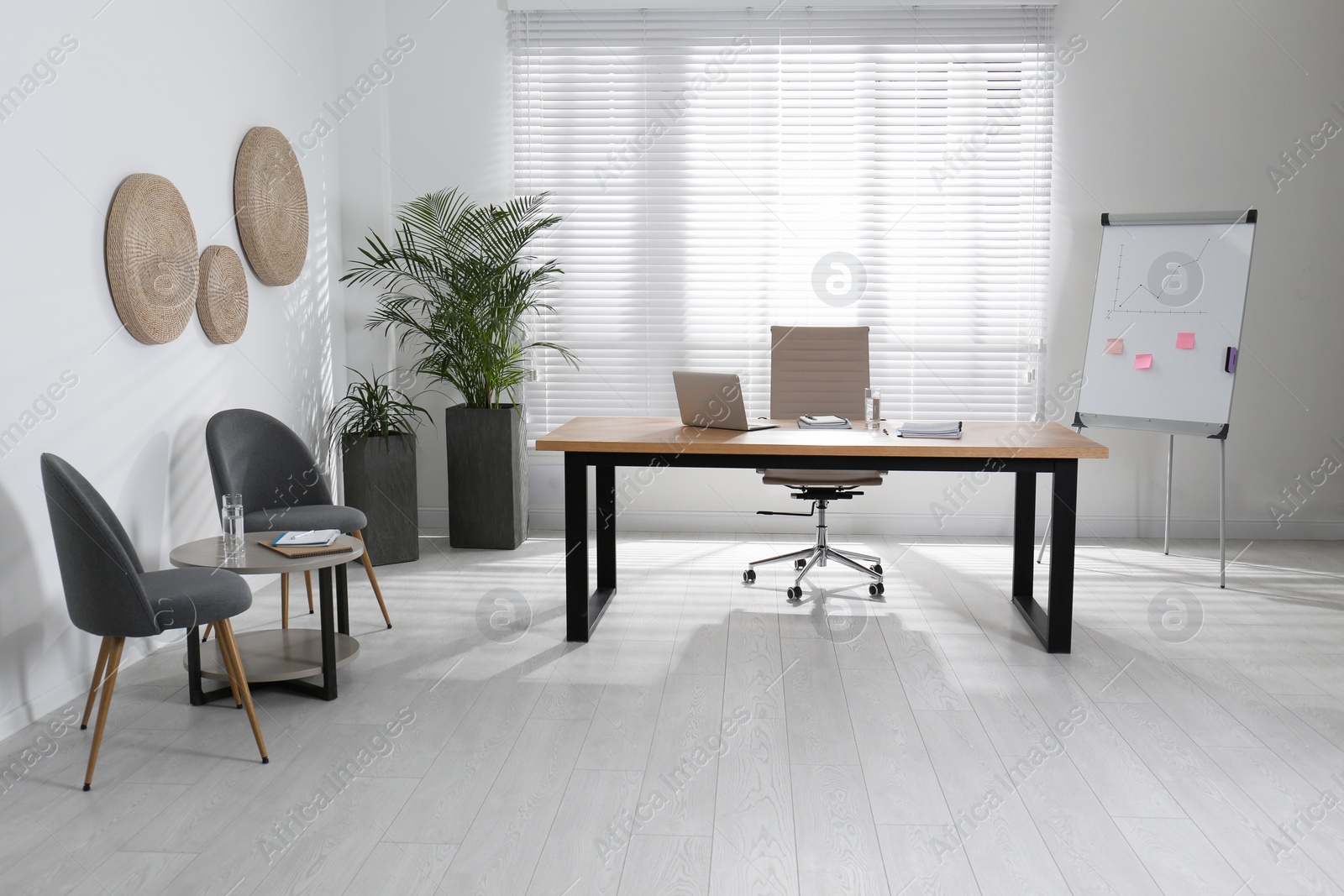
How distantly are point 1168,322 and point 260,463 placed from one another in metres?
4.17

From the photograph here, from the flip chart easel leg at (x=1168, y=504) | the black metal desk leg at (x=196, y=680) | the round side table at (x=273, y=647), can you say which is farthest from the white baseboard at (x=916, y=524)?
the black metal desk leg at (x=196, y=680)

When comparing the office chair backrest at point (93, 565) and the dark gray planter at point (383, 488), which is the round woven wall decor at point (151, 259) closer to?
the office chair backrest at point (93, 565)

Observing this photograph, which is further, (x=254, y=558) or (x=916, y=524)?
(x=916, y=524)

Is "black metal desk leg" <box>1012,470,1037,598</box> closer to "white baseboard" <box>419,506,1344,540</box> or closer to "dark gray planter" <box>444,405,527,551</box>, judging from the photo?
"white baseboard" <box>419,506,1344,540</box>

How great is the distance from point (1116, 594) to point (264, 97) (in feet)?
14.4

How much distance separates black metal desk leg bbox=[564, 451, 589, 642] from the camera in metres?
3.54

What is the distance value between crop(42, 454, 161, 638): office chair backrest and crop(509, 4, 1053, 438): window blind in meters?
3.23

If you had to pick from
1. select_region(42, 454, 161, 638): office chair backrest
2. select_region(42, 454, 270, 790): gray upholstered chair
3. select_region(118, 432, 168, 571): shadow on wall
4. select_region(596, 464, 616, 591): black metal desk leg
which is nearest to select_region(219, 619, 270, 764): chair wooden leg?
select_region(42, 454, 270, 790): gray upholstered chair

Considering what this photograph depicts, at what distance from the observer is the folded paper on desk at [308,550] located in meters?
2.94

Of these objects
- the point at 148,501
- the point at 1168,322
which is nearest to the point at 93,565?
the point at 148,501

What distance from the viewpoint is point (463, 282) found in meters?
4.80

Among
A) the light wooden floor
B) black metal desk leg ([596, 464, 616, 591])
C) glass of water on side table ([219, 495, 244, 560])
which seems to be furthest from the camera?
black metal desk leg ([596, 464, 616, 591])

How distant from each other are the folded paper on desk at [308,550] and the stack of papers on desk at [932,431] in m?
1.96

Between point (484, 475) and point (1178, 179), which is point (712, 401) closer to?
point (484, 475)
